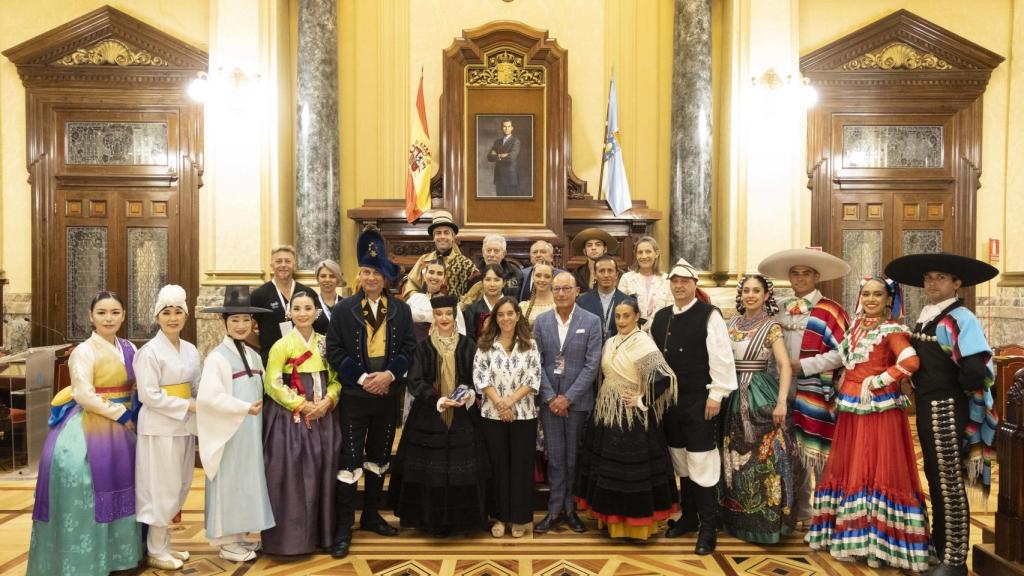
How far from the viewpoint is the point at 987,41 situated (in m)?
8.20

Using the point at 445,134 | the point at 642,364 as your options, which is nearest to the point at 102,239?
the point at 445,134

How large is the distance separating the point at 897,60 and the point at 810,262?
5.34 meters

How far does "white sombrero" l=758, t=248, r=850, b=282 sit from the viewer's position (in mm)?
4348

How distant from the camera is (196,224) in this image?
8141 mm

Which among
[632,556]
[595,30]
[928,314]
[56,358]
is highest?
[595,30]

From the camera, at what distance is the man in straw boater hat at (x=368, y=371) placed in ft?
13.0

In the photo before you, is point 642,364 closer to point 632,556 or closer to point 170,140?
point 632,556

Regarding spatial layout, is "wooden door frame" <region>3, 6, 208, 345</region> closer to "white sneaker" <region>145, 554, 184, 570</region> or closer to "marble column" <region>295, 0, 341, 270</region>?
"marble column" <region>295, 0, 341, 270</region>

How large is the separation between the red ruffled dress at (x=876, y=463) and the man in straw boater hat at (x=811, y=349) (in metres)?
0.21

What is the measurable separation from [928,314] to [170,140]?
26.6 ft

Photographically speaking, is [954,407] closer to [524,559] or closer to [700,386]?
[700,386]

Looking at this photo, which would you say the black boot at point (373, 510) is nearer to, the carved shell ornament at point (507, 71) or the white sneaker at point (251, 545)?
the white sneaker at point (251, 545)

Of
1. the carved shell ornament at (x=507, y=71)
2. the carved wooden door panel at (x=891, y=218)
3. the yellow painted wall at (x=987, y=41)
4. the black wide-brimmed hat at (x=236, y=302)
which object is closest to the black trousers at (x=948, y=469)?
the black wide-brimmed hat at (x=236, y=302)

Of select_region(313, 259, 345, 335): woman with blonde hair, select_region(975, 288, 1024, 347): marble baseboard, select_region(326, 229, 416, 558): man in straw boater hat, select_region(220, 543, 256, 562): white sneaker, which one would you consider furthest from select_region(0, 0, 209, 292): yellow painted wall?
select_region(975, 288, 1024, 347): marble baseboard
